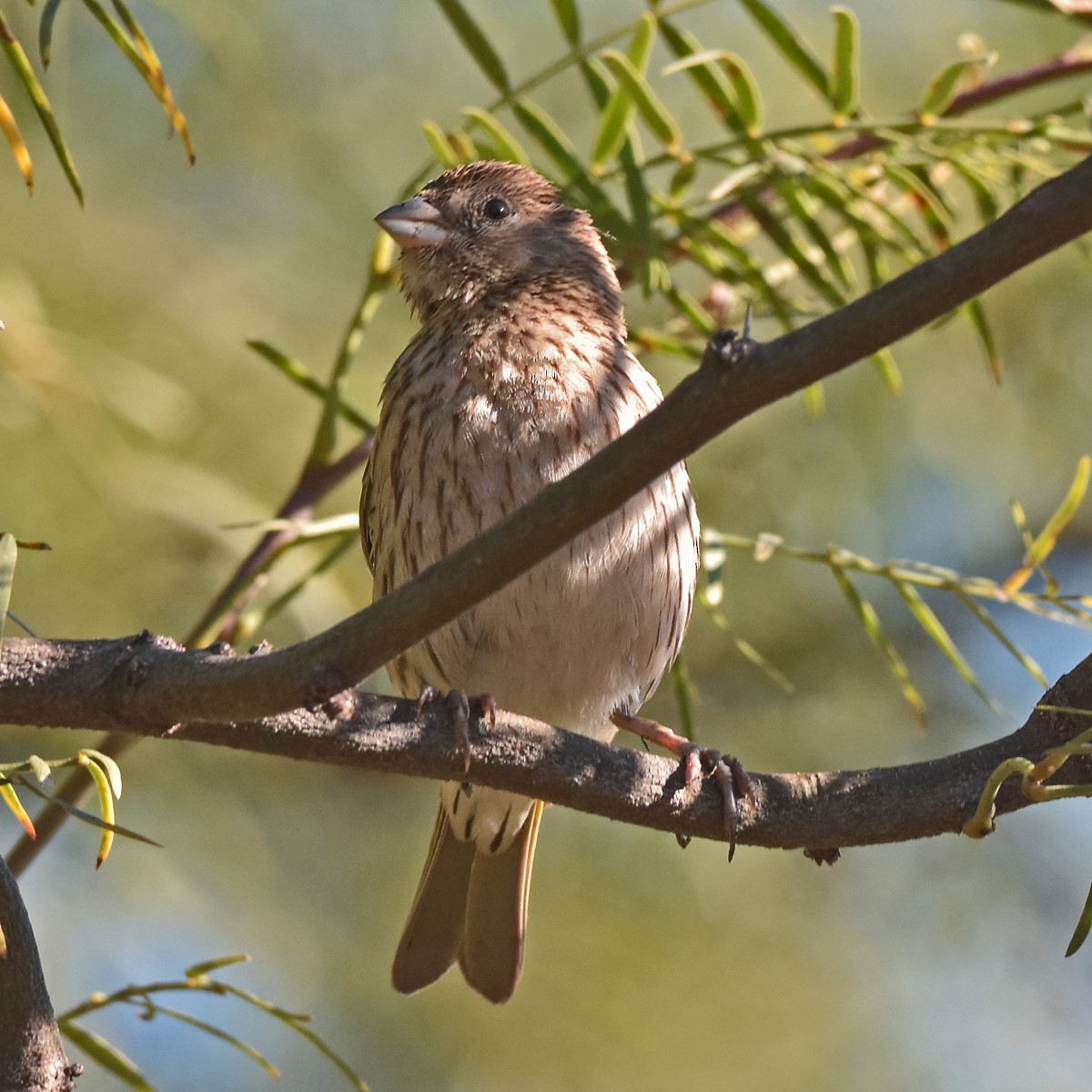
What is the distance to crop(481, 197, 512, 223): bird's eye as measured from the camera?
451cm

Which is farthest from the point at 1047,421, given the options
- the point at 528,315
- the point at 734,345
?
the point at 734,345

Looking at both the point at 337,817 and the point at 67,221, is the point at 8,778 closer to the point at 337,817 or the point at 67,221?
the point at 67,221

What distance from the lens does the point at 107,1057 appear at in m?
2.95

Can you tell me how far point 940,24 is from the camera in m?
5.97

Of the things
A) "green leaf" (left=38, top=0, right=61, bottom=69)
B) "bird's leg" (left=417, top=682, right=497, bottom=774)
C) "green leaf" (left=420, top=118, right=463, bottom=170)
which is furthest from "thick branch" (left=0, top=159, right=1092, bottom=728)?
"green leaf" (left=420, top=118, right=463, bottom=170)

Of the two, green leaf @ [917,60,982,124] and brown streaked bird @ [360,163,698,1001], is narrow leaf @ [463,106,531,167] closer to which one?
brown streaked bird @ [360,163,698,1001]

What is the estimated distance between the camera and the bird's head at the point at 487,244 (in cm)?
429

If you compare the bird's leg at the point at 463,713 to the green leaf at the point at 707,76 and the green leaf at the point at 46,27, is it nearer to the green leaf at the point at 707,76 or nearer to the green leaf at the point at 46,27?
the green leaf at the point at 46,27

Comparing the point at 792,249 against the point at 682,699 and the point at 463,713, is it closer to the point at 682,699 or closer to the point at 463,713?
the point at 682,699

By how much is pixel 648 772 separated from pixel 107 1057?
1.03 m

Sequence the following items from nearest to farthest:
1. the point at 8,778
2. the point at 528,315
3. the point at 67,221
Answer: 1. the point at 8,778
2. the point at 528,315
3. the point at 67,221

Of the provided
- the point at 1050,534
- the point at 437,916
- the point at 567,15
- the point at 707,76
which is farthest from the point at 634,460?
the point at 437,916

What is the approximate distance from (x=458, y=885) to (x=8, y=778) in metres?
2.26

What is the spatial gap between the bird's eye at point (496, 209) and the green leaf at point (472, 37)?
Result: 106cm
